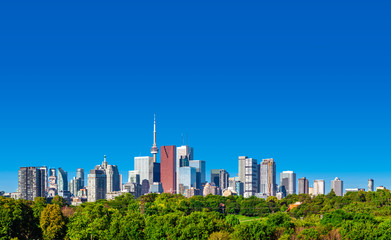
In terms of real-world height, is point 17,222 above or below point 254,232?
above

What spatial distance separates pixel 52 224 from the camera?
6256 centimetres

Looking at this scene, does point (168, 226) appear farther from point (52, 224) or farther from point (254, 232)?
point (52, 224)

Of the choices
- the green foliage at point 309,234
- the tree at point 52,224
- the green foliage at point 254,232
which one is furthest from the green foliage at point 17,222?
the green foliage at point 309,234

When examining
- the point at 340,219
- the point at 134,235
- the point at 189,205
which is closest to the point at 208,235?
the point at 134,235

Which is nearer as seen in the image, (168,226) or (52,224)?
(168,226)

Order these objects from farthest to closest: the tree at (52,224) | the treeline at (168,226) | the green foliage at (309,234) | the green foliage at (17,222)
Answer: the tree at (52,224), the green foliage at (17,222), the treeline at (168,226), the green foliage at (309,234)

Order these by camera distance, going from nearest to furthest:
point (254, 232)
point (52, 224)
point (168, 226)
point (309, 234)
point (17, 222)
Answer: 1. point (309, 234)
2. point (254, 232)
3. point (168, 226)
4. point (17, 222)
5. point (52, 224)

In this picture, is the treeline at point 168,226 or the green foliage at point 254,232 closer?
the green foliage at point 254,232

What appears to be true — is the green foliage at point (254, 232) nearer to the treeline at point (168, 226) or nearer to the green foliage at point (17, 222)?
the treeline at point (168, 226)

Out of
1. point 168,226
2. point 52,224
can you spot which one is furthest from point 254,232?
point 52,224

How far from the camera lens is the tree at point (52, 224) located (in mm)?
62219

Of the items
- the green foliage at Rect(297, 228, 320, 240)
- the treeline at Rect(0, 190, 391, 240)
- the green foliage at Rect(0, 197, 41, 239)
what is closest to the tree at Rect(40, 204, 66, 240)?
the treeline at Rect(0, 190, 391, 240)

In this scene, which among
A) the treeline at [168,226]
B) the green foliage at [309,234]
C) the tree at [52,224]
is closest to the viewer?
the green foliage at [309,234]

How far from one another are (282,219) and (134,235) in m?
16.8
